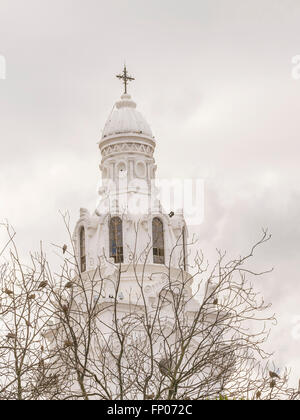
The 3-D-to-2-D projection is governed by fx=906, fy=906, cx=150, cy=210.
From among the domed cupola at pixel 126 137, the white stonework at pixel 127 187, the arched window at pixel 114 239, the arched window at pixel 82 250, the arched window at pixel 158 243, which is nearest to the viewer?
the arched window at pixel 114 239

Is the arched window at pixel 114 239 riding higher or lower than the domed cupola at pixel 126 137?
lower

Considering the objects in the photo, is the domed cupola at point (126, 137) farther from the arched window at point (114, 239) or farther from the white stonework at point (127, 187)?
the arched window at point (114, 239)

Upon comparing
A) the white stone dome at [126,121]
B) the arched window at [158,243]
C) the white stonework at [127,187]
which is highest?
the white stone dome at [126,121]

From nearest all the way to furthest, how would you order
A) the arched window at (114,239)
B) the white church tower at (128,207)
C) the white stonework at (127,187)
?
the arched window at (114,239) < the white church tower at (128,207) < the white stonework at (127,187)

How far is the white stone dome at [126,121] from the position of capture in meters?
52.5

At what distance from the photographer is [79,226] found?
50.8 meters

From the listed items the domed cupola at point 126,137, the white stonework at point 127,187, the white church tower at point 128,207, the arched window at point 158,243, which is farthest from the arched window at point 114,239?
the domed cupola at point 126,137

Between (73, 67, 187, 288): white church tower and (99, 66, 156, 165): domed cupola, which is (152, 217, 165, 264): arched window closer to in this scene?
(73, 67, 187, 288): white church tower

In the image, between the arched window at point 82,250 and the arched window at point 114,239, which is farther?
the arched window at point 82,250

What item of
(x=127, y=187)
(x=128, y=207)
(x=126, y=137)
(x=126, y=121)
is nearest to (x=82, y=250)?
(x=128, y=207)

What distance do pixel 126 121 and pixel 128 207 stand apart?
17.3 feet

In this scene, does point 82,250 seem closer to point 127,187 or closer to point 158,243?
point 158,243
